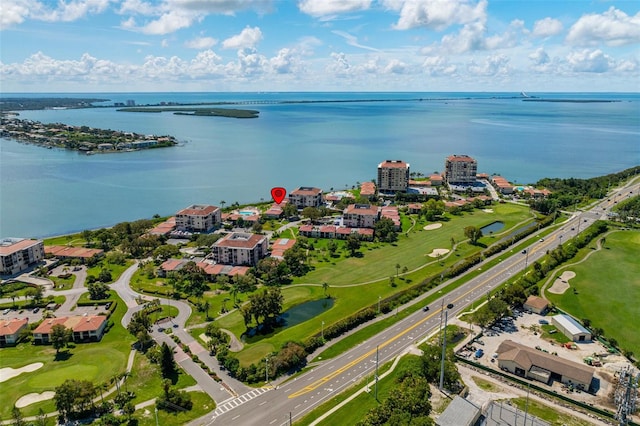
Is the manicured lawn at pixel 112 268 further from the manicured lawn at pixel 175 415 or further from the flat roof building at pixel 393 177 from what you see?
the flat roof building at pixel 393 177

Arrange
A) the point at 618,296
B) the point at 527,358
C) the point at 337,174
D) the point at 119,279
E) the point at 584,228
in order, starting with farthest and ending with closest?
the point at 337,174 → the point at 584,228 → the point at 119,279 → the point at 618,296 → the point at 527,358

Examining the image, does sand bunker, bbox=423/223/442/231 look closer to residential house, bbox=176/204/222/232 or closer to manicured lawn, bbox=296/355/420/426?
residential house, bbox=176/204/222/232

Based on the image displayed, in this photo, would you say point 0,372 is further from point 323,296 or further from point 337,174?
point 337,174

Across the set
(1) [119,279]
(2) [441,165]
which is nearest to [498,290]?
(1) [119,279]

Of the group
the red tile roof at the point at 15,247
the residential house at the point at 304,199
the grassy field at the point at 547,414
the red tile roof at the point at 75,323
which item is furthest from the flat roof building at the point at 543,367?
the red tile roof at the point at 15,247

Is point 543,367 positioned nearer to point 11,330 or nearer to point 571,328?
point 571,328

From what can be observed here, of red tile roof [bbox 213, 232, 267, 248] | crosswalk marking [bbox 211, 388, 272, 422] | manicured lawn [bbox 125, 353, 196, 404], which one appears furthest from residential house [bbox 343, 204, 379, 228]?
manicured lawn [bbox 125, 353, 196, 404]
